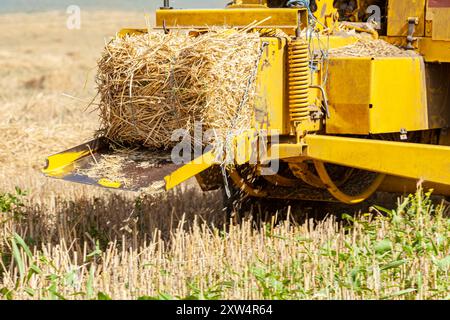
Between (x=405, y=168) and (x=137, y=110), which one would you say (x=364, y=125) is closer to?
(x=405, y=168)

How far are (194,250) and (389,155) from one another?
4.59 feet

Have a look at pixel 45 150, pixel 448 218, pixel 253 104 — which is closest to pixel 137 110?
pixel 253 104

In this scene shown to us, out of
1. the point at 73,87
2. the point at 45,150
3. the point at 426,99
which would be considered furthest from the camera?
the point at 73,87

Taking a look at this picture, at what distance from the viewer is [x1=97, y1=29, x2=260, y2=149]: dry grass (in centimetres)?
528

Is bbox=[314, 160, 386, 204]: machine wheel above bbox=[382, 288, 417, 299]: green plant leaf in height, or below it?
above

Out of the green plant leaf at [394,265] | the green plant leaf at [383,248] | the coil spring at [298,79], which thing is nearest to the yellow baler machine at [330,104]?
the coil spring at [298,79]

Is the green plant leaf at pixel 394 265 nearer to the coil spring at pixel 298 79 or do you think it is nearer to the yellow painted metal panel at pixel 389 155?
the yellow painted metal panel at pixel 389 155

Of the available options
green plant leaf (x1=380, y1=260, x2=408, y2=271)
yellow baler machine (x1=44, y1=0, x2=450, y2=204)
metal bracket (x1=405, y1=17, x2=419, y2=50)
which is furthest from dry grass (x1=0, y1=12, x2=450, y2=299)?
metal bracket (x1=405, y1=17, x2=419, y2=50)

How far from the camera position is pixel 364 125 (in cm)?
577

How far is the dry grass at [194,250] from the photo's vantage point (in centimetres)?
483

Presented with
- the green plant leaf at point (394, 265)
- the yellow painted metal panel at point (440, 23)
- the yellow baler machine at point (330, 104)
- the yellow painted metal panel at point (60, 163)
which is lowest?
the green plant leaf at point (394, 265)

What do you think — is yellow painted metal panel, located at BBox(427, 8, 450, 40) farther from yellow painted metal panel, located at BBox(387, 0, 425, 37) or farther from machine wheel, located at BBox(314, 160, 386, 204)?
machine wheel, located at BBox(314, 160, 386, 204)

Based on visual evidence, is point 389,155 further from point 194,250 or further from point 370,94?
point 194,250

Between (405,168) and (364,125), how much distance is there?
388 millimetres
